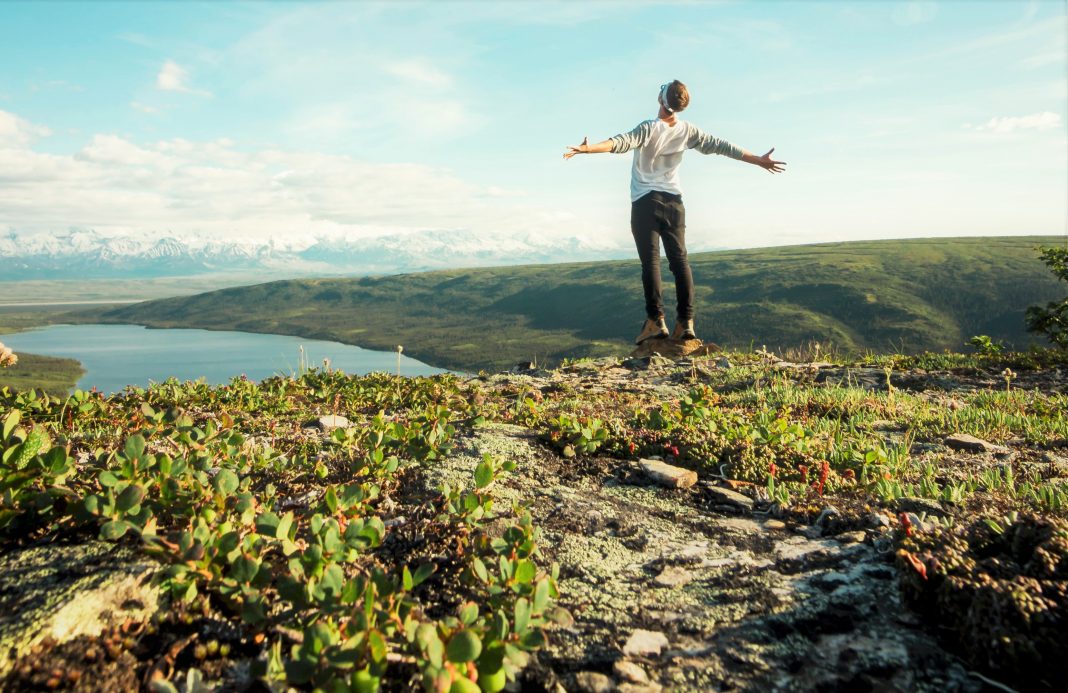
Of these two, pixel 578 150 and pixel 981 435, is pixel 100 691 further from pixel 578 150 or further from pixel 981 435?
pixel 578 150

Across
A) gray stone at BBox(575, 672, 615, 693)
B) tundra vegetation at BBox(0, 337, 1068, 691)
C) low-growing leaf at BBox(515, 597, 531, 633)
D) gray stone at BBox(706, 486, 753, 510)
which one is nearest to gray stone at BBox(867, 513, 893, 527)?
tundra vegetation at BBox(0, 337, 1068, 691)

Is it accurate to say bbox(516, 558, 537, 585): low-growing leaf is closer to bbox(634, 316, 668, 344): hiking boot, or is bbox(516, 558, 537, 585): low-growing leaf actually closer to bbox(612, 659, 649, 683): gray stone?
bbox(612, 659, 649, 683): gray stone

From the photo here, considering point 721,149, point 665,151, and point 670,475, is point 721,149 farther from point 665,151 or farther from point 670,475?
point 670,475

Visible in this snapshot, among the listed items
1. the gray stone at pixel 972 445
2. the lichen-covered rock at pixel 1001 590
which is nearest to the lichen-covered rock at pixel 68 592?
the lichen-covered rock at pixel 1001 590

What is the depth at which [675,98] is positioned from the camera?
477 inches

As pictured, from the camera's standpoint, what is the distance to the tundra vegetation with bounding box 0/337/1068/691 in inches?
83.5

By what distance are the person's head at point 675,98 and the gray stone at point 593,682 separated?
11.8 meters

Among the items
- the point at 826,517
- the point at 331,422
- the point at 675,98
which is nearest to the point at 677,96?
the point at 675,98

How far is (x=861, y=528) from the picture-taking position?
3598 mm

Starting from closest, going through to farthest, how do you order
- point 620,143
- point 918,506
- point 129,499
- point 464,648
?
point 464,648
point 129,499
point 918,506
point 620,143

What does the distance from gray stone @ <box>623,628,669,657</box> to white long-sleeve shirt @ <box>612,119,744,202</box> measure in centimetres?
1074

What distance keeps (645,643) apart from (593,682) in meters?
0.36

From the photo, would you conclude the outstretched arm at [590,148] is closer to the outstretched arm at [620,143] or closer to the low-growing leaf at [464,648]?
the outstretched arm at [620,143]

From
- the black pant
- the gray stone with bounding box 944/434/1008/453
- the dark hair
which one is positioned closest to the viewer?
the gray stone with bounding box 944/434/1008/453
